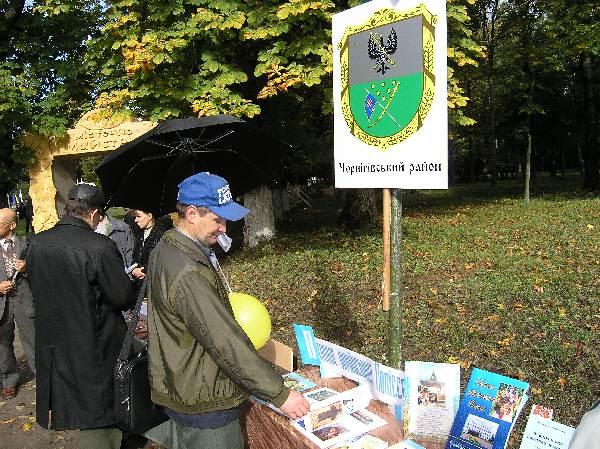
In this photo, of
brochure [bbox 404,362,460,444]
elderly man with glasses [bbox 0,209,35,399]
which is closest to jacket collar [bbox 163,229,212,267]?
brochure [bbox 404,362,460,444]

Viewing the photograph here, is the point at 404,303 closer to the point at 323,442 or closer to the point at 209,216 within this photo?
the point at 323,442

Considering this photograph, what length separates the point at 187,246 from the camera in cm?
229

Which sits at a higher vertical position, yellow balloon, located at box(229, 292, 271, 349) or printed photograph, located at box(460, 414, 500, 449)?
yellow balloon, located at box(229, 292, 271, 349)

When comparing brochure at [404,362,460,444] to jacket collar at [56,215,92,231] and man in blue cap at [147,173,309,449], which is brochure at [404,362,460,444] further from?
jacket collar at [56,215,92,231]

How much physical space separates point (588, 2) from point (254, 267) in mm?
15393

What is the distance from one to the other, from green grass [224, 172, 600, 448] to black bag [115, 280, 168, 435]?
2.56 metres

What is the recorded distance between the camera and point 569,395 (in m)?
4.25

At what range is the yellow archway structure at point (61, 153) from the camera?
12055 mm

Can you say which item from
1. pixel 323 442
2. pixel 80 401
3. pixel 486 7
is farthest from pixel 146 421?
pixel 486 7

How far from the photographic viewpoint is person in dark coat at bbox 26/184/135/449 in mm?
3096

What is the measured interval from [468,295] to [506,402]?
4800 mm

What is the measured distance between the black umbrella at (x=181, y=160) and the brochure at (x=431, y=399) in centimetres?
211

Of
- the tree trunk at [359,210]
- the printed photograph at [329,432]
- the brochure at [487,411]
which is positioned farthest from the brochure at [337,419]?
the tree trunk at [359,210]

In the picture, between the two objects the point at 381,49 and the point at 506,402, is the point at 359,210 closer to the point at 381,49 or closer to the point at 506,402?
the point at 381,49
